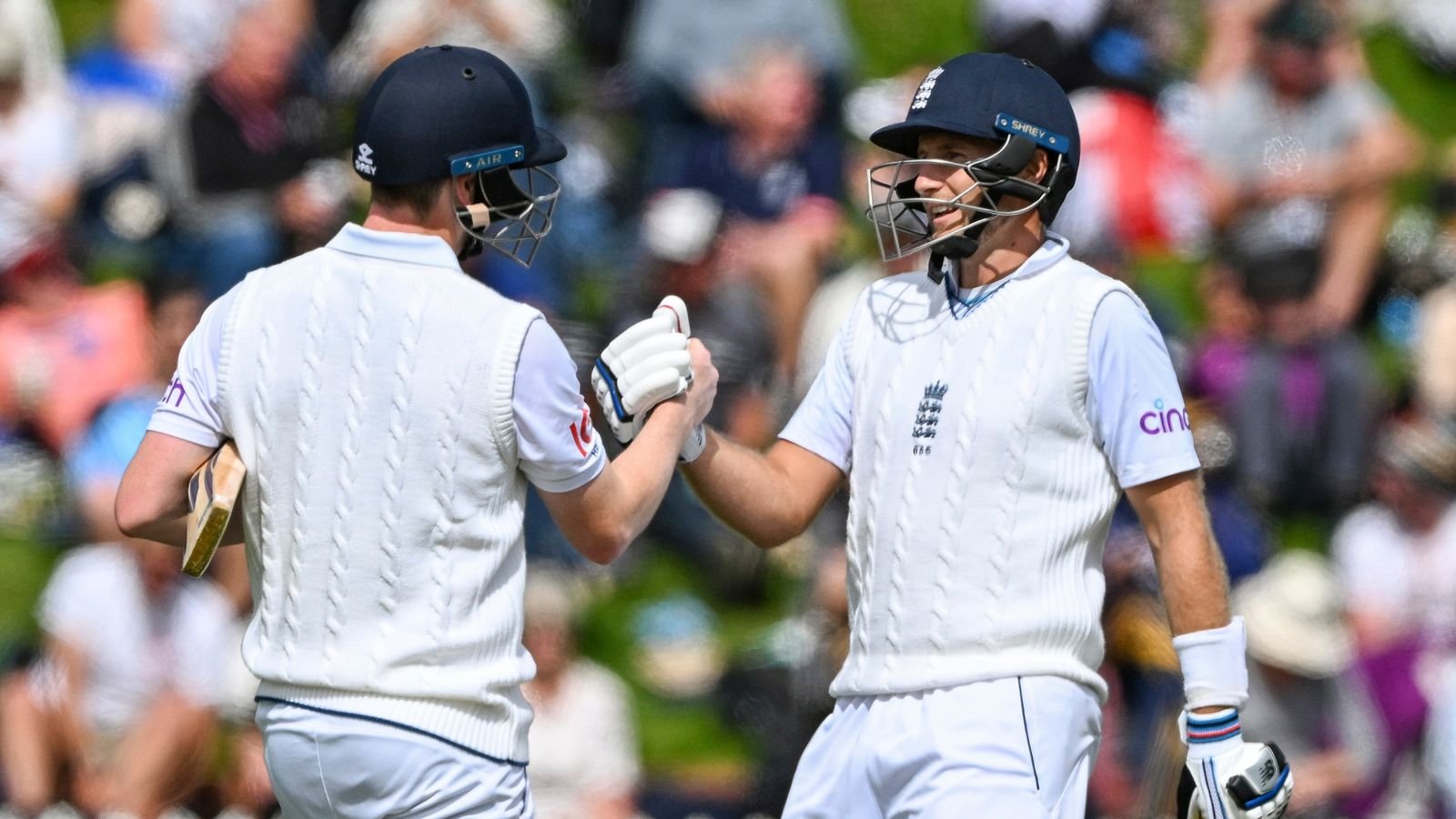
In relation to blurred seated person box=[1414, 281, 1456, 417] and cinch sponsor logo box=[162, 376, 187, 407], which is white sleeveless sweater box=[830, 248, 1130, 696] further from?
blurred seated person box=[1414, 281, 1456, 417]

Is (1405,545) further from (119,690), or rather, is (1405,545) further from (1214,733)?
(119,690)

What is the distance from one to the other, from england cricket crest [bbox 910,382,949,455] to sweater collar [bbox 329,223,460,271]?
0.99 m

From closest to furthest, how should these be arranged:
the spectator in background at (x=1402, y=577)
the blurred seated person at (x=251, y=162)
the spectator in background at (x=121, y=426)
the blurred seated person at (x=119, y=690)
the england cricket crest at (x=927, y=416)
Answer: the england cricket crest at (x=927, y=416)
the blurred seated person at (x=119, y=690)
the spectator in background at (x=1402, y=577)
the spectator in background at (x=121, y=426)
the blurred seated person at (x=251, y=162)

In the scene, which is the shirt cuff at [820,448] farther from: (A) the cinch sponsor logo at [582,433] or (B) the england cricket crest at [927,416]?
(A) the cinch sponsor logo at [582,433]

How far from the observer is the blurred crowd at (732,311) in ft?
22.9

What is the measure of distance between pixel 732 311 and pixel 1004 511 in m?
3.82

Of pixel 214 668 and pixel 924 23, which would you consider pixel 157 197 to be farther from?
pixel 924 23

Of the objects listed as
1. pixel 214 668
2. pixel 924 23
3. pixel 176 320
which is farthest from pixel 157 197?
pixel 924 23

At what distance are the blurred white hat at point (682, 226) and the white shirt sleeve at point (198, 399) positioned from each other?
4.01 meters

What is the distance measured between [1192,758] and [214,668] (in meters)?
4.16

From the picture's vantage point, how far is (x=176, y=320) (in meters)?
7.36

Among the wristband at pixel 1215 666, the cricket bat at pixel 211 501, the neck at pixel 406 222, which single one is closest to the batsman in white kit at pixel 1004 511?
the wristband at pixel 1215 666

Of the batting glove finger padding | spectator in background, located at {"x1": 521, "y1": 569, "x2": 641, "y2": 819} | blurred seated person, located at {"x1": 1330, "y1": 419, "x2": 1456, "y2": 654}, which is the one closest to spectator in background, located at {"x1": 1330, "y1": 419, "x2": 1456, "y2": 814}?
blurred seated person, located at {"x1": 1330, "y1": 419, "x2": 1456, "y2": 654}

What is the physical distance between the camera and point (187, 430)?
377 centimetres
